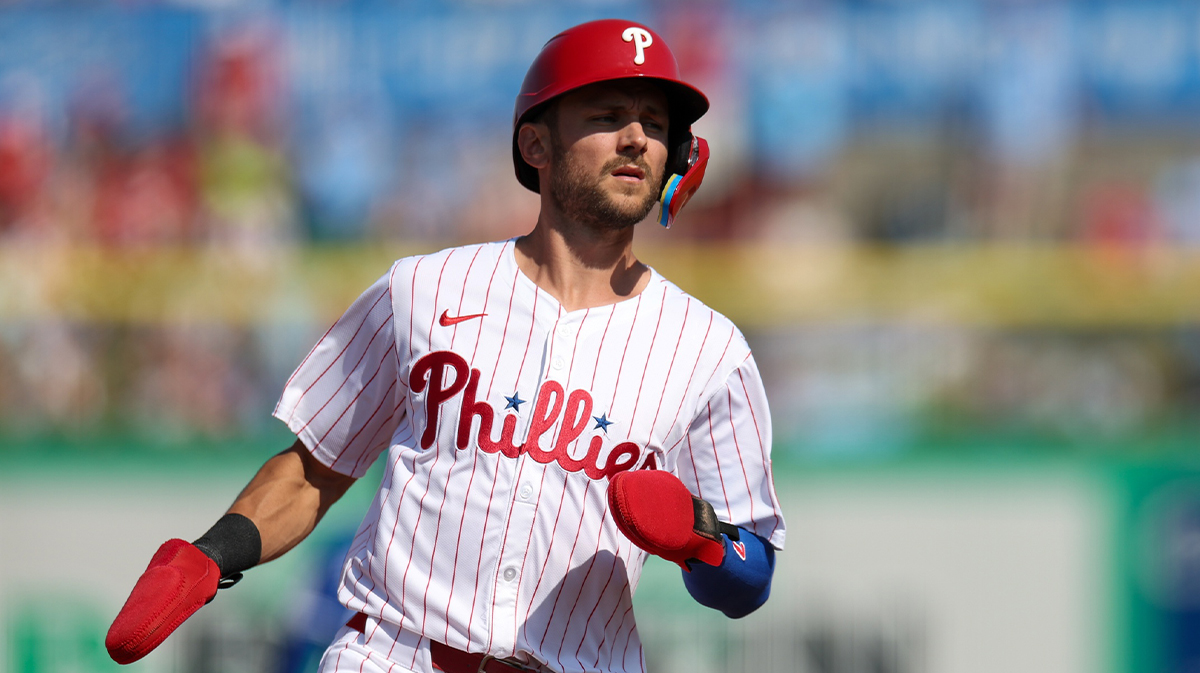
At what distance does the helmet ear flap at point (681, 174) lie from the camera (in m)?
2.29

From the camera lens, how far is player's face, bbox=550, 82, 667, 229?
88.4 inches

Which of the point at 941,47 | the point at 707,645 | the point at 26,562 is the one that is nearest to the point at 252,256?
the point at 26,562

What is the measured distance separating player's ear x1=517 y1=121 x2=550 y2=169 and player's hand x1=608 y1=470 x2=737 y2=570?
0.66 m

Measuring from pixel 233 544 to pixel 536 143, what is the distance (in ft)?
3.09

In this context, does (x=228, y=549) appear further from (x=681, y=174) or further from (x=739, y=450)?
(x=681, y=174)

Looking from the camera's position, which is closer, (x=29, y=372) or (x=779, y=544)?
(x=779, y=544)

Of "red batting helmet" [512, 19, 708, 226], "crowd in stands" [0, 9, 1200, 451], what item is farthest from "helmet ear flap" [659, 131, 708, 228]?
"crowd in stands" [0, 9, 1200, 451]

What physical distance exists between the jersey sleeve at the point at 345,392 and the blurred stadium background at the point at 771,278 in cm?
252

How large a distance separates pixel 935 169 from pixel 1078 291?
4.38 ft

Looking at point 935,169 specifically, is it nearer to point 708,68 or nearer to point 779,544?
point 708,68

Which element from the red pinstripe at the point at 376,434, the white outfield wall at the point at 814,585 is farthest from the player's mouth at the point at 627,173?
the white outfield wall at the point at 814,585

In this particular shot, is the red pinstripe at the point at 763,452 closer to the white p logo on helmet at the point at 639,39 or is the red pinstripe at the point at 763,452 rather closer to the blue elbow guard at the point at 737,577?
the blue elbow guard at the point at 737,577

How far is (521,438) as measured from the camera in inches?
84.8

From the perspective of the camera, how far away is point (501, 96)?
864 cm
